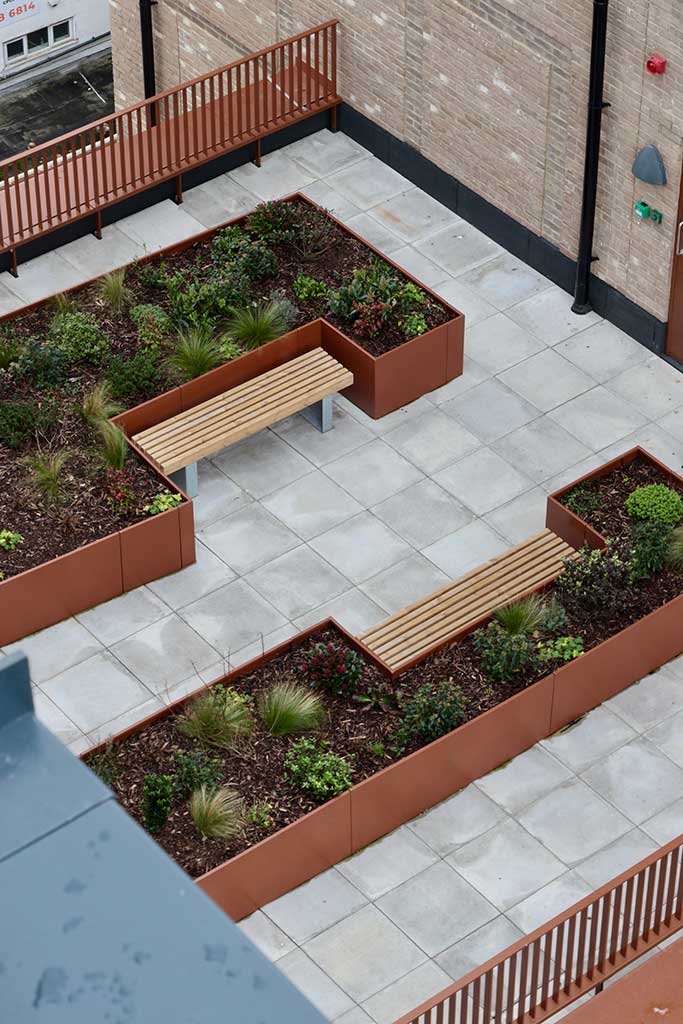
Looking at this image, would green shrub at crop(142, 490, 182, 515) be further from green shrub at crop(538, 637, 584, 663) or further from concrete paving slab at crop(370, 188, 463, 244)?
concrete paving slab at crop(370, 188, 463, 244)

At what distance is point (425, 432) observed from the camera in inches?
799

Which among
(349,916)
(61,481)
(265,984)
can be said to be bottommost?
(349,916)

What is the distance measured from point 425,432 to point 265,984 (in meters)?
12.2

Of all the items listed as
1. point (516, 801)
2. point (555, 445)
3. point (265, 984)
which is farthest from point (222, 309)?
point (265, 984)

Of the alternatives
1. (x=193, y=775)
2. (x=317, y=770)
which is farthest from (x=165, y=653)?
(x=317, y=770)

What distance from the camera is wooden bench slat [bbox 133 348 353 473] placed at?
19.1 meters

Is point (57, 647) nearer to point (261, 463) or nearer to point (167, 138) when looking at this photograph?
point (261, 463)

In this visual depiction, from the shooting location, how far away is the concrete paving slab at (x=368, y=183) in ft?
75.0

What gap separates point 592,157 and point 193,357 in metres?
4.59

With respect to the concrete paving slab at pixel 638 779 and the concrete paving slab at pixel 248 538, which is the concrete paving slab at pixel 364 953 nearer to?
the concrete paving slab at pixel 638 779

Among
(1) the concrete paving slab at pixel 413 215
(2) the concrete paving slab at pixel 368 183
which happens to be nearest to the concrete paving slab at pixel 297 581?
(1) the concrete paving slab at pixel 413 215

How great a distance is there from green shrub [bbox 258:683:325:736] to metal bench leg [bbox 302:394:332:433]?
165 inches

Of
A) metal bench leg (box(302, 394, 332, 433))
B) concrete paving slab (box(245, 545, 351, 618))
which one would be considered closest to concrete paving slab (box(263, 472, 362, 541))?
concrete paving slab (box(245, 545, 351, 618))

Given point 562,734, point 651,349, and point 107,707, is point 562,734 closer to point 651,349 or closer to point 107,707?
point 107,707
